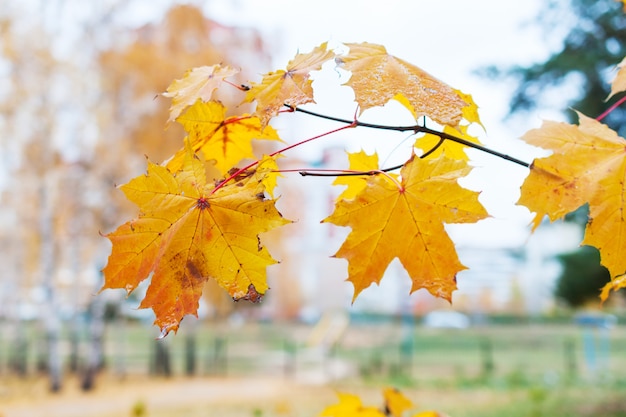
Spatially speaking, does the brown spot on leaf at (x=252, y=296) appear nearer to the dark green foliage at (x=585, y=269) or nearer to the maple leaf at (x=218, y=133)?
the maple leaf at (x=218, y=133)

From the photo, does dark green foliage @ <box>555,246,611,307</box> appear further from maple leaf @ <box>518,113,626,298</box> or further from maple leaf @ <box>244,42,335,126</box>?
maple leaf @ <box>244,42,335,126</box>

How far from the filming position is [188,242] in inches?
13.9

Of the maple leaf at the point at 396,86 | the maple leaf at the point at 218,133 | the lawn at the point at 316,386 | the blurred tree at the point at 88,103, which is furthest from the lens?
the blurred tree at the point at 88,103

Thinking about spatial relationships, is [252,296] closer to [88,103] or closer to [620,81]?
[620,81]

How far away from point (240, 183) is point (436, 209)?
0.11 meters

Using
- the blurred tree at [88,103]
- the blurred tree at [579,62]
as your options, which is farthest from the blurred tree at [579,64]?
the blurred tree at [88,103]

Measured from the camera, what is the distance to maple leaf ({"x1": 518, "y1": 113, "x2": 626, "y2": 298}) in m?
0.36

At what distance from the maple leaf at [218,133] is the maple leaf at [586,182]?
17 cm

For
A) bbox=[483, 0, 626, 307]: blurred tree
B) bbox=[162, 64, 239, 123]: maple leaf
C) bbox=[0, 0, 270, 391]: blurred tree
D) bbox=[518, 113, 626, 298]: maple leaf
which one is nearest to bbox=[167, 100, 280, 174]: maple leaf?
bbox=[162, 64, 239, 123]: maple leaf

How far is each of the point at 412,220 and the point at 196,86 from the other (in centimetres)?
17

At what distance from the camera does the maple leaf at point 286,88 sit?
334 mm

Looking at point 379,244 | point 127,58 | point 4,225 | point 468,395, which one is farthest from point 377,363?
point 379,244

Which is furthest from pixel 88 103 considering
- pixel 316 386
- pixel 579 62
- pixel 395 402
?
pixel 395 402

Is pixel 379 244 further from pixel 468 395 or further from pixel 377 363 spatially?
pixel 377 363
